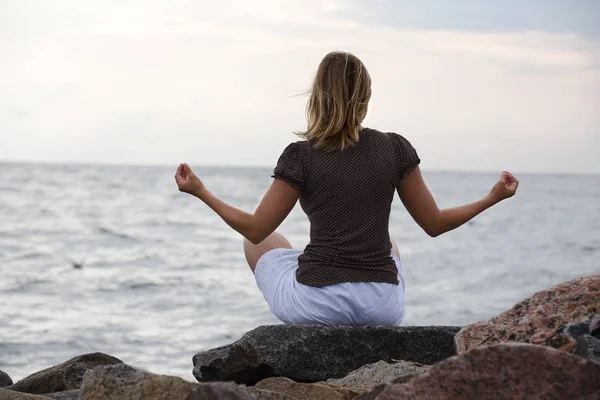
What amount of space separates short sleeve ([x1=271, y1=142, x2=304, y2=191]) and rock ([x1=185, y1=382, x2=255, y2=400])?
176cm

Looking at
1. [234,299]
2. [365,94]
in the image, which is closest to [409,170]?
[365,94]

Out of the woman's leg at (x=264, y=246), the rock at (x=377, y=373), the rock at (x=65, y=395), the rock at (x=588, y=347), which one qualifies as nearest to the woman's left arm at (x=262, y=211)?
the woman's leg at (x=264, y=246)

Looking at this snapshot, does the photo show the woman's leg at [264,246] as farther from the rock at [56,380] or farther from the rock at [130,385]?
the rock at [130,385]

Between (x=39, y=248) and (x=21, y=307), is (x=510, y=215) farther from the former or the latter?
(x=21, y=307)

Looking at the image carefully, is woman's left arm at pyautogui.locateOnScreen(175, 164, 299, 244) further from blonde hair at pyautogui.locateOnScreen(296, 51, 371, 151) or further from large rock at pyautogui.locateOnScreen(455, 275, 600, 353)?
large rock at pyautogui.locateOnScreen(455, 275, 600, 353)

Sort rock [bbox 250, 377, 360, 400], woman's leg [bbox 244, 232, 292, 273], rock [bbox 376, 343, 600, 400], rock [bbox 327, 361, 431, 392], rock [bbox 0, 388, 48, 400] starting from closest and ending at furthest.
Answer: rock [bbox 376, 343, 600, 400] < rock [bbox 250, 377, 360, 400] < rock [bbox 0, 388, 48, 400] < rock [bbox 327, 361, 431, 392] < woman's leg [bbox 244, 232, 292, 273]

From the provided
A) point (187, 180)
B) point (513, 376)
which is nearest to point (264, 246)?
point (187, 180)

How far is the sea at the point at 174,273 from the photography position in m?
10.0

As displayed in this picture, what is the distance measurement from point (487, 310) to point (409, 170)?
798 centimetres

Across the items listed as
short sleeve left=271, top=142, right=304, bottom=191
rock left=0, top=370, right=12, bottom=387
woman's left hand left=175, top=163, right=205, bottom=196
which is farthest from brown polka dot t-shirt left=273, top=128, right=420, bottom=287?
rock left=0, top=370, right=12, bottom=387

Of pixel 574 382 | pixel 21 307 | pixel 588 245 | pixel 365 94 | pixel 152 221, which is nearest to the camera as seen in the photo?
pixel 574 382

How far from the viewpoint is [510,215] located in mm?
29453

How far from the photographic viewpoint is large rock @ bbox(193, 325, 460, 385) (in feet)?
14.3

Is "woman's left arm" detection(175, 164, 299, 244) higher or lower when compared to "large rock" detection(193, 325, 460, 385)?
higher
